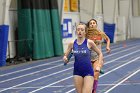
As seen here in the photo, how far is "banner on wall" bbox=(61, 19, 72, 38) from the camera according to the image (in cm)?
2495

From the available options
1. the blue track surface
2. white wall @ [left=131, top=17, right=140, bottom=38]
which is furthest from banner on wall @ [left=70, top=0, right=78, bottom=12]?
white wall @ [left=131, top=17, right=140, bottom=38]

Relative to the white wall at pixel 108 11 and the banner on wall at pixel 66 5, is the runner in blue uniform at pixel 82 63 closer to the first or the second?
the banner on wall at pixel 66 5

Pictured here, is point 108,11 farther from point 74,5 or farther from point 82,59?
point 82,59

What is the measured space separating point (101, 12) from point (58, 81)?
22.6m

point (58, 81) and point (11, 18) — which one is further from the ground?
point (11, 18)

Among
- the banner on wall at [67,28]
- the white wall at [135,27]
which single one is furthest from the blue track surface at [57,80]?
the white wall at [135,27]

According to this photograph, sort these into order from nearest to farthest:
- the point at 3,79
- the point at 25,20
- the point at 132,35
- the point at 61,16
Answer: the point at 3,79, the point at 25,20, the point at 61,16, the point at 132,35

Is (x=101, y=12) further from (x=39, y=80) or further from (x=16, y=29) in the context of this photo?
(x=39, y=80)

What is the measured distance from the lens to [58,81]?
12.3 metres

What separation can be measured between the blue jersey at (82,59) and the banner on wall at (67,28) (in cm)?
1795

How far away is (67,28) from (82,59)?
18.9 m

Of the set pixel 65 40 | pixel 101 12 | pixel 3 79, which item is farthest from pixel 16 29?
pixel 101 12

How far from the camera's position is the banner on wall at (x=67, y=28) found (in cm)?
2495

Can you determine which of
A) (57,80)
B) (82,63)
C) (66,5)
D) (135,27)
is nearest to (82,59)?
(82,63)
